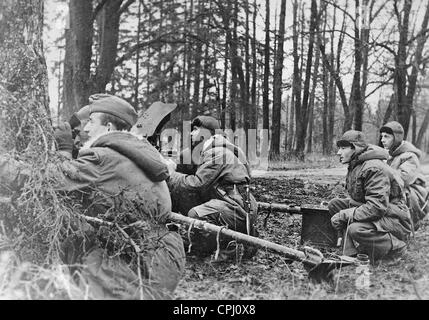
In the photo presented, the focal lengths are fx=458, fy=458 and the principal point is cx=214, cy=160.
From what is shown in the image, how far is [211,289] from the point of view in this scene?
373cm

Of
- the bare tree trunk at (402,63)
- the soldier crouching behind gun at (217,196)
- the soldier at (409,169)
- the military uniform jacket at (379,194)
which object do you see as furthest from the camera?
the bare tree trunk at (402,63)

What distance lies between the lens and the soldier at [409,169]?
595 cm

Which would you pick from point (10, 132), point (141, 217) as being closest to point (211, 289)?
point (141, 217)

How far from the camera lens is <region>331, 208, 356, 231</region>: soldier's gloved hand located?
5.07m

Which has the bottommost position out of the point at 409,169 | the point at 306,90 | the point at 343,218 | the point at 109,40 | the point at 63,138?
the point at 343,218

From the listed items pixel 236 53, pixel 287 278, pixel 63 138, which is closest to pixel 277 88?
pixel 236 53

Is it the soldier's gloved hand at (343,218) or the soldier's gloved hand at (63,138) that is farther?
the soldier's gloved hand at (343,218)

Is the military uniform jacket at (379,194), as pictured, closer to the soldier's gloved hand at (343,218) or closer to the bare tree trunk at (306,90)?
the soldier's gloved hand at (343,218)

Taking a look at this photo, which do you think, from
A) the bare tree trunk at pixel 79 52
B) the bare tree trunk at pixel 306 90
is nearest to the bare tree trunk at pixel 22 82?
the bare tree trunk at pixel 79 52

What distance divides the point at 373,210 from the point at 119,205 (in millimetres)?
2843

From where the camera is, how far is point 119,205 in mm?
3270

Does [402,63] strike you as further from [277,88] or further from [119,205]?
[119,205]

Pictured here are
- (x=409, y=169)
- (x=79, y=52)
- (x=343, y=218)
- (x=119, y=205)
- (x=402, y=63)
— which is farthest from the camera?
(x=402, y=63)
